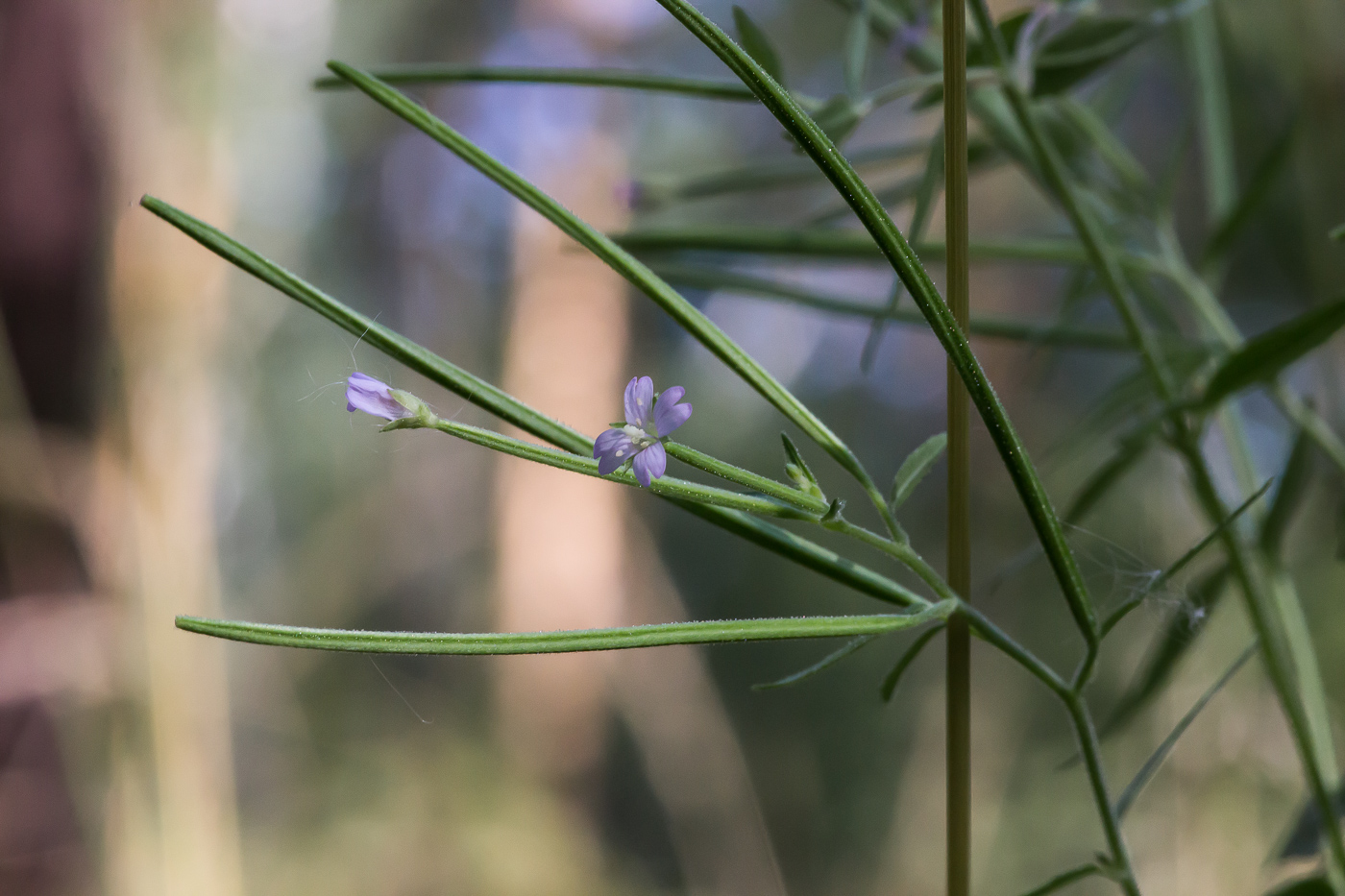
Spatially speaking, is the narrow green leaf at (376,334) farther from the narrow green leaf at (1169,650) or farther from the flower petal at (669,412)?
the narrow green leaf at (1169,650)

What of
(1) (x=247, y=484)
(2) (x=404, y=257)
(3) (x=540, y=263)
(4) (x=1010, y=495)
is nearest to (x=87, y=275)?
(1) (x=247, y=484)

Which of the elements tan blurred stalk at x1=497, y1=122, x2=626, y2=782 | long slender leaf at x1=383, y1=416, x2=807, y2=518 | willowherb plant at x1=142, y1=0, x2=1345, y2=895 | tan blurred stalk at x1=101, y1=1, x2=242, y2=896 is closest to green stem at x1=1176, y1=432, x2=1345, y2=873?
willowherb plant at x1=142, y1=0, x2=1345, y2=895

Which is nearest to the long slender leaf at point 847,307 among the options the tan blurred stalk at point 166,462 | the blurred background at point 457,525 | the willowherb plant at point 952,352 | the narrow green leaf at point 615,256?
the willowherb plant at point 952,352

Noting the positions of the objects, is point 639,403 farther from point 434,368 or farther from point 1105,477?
point 1105,477

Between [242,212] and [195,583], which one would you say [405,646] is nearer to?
[195,583]

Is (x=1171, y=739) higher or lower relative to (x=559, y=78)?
lower

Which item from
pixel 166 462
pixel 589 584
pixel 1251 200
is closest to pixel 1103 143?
pixel 1251 200
